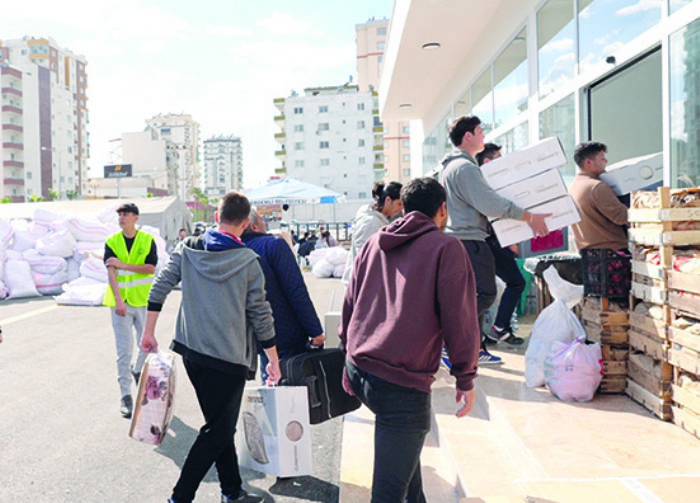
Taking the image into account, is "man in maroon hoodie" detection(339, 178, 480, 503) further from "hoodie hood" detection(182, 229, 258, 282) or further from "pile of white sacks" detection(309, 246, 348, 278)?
"pile of white sacks" detection(309, 246, 348, 278)

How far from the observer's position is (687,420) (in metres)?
3.30

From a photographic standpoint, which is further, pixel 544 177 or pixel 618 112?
pixel 618 112

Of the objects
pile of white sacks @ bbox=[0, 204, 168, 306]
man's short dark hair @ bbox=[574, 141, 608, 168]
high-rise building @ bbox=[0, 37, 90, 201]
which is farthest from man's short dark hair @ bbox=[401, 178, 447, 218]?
high-rise building @ bbox=[0, 37, 90, 201]

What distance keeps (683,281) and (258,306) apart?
2.29m

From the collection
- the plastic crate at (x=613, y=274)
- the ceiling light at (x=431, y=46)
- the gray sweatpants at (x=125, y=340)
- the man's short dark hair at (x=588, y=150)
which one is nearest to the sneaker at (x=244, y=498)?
the gray sweatpants at (x=125, y=340)

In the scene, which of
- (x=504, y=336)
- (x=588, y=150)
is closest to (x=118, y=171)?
(x=504, y=336)

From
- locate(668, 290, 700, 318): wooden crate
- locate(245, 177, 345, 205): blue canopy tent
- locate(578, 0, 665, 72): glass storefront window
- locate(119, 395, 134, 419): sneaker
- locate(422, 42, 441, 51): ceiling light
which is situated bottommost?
locate(119, 395, 134, 419): sneaker

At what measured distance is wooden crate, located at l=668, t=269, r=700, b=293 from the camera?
318 centimetres

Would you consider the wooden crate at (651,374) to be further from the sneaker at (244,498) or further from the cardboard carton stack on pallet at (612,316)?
the sneaker at (244,498)

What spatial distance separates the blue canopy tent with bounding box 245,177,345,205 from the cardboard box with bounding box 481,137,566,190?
1430 cm

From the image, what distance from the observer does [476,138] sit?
4.48 meters

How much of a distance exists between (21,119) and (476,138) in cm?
9255

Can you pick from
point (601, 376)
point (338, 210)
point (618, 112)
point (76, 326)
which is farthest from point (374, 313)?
point (338, 210)

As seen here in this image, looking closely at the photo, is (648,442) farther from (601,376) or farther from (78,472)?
(78,472)
